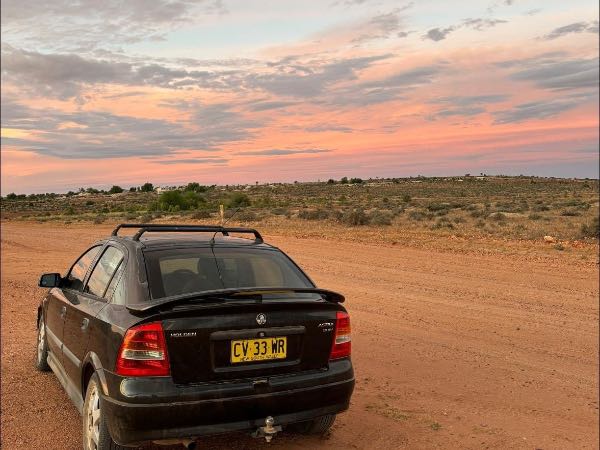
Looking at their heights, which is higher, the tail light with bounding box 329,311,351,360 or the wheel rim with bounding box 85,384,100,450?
the tail light with bounding box 329,311,351,360

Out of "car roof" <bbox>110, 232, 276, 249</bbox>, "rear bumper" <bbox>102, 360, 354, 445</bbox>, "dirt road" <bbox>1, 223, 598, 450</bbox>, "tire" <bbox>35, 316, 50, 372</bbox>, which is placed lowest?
"dirt road" <bbox>1, 223, 598, 450</bbox>

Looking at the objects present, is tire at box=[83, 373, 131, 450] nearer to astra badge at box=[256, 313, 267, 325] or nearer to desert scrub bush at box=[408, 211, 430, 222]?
astra badge at box=[256, 313, 267, 325]

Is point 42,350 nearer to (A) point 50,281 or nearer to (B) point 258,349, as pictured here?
(A) point 50,281

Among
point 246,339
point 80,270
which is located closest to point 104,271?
point 80,270

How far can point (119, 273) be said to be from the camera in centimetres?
423

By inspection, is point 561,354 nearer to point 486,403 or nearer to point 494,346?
point 494,346

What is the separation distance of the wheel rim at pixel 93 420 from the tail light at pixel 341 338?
1.66m

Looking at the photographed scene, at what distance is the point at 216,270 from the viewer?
14.5ft

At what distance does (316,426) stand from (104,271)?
84.7 inches

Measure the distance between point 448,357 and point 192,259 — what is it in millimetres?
4024

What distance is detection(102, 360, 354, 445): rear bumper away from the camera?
135 inches

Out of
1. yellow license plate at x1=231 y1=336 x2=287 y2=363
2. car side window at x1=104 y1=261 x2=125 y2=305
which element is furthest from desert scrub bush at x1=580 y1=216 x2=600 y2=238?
car side window at x1=104 y1=261 x2=125 y2=305

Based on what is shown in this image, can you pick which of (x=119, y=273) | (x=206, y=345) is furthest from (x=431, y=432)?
(x=119, y=273)

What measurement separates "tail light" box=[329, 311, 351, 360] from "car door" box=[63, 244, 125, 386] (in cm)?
169
